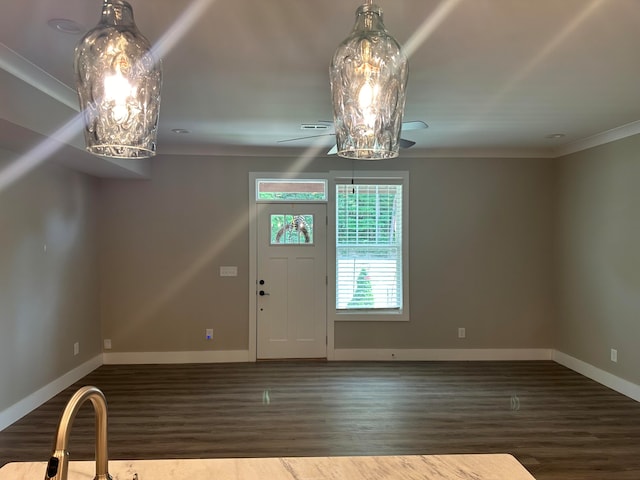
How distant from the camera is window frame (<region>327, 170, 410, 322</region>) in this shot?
555 cm

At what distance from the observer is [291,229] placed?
5543mm

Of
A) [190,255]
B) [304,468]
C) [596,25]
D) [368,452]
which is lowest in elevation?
[368,452]

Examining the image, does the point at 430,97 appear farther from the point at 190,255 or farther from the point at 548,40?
the point at 190,255

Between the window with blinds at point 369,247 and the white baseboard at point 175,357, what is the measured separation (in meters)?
1.48

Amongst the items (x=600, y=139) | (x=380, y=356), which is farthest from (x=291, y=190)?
(x=600, y=139)

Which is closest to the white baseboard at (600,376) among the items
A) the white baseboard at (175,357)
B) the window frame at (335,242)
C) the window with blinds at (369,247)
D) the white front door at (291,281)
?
the window frame at (335,242)

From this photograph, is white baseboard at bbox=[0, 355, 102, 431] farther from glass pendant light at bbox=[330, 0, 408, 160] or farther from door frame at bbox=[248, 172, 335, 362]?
glass pendant light at bbox=[330, 0, 408, 160]

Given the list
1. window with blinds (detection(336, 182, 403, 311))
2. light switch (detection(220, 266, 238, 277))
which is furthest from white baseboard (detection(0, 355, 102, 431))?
window with blinds (detection(336, 182, 403, 311))

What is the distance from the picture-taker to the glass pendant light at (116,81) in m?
1.13

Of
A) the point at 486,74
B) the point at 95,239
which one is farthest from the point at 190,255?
the point at 486,74

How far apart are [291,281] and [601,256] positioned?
3.57 m

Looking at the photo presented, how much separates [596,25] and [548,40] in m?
0.23

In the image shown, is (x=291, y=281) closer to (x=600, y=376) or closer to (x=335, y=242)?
(x=335, y=242)

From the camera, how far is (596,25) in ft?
7.25
